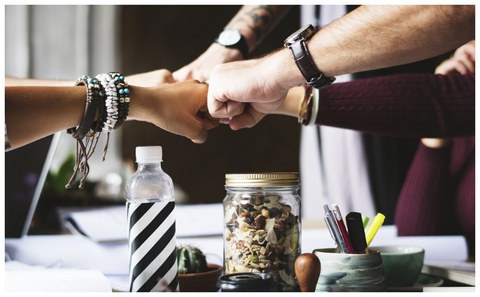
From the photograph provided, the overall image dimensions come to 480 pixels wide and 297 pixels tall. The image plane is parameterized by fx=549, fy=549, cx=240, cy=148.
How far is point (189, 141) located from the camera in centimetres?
229

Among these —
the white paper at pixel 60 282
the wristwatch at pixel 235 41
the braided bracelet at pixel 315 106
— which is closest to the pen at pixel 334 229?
the white paper at pixel 60 282

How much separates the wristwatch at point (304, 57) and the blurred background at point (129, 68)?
143 centimetres

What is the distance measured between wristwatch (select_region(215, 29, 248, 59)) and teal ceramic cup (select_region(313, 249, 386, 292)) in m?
0.60

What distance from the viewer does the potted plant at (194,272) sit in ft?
2.28

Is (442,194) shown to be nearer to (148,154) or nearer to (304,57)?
(304,57)

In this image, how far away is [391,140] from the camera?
201 centimetres

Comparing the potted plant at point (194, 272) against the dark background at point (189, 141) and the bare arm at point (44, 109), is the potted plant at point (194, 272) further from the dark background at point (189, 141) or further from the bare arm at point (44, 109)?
the dark background at point (189, 141)

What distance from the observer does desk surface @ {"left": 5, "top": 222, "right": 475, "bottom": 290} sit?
34.2 inches

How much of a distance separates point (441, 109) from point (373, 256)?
595 millimetres

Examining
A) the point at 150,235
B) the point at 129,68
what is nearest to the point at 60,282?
the point at 150,235

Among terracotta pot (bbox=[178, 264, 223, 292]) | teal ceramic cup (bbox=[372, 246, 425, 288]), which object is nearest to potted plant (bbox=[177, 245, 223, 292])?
terracotta pot (bbox=[178, 264, 223, 292])

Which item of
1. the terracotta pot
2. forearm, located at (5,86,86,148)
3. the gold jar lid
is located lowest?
the terracotta pot

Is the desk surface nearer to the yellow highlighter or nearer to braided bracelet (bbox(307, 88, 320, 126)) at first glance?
the yellow highlighter

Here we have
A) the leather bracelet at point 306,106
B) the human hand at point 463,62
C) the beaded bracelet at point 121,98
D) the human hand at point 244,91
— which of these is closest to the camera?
the beaded bracelet at point 121,98
